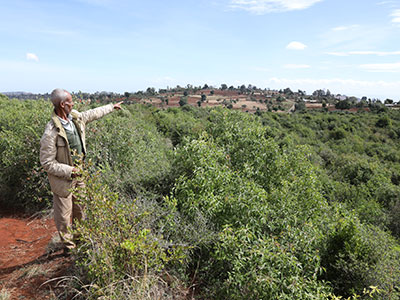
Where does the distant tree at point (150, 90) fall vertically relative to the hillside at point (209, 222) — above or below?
above

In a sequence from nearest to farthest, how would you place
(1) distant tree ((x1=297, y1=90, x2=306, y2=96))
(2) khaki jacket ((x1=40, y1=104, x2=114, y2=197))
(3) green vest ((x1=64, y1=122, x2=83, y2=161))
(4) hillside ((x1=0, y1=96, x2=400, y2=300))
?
(4) hillside ((x1=0, y1=96, x2=400, y2=300)) → (2) khaki jacket ((x1=40, y1=104, x2=114, y2=197)) → (3) green vest ((x1=64, y1=122, x2=83, y2=161)) → (1) distant tree ((x1=297, y1=90, x2=306, y2=96))

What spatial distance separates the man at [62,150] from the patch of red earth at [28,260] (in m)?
0.35

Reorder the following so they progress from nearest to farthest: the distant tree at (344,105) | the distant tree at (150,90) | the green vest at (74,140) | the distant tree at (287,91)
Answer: the green vest at (74,140) < the distant tree at (344,105) < the distant tree at (150,90) < the distant tree at (287,91)

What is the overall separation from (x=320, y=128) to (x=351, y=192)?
21612mm

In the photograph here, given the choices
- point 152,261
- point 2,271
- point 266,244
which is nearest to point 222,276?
point 266,244

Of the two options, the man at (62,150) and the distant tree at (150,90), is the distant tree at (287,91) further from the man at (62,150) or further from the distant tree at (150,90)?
the man at (62,150)

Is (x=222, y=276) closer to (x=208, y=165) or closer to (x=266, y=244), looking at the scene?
(x=266, y=244)

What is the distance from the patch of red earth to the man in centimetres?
35

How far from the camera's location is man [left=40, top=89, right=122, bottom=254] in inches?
116

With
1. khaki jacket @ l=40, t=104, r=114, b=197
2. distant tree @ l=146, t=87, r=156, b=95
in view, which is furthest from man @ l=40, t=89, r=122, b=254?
distant tree @ l=146, t=87, r=156, b=95

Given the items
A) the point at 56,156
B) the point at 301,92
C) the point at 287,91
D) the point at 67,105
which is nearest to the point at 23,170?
the point at 56,156

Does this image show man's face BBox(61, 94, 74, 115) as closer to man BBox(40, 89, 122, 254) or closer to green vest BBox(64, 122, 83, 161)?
man BBox(40, 89, 122, 254)

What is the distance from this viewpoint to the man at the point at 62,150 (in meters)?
2.95

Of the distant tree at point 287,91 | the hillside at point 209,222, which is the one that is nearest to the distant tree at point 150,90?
the distant tree at point 287,91
